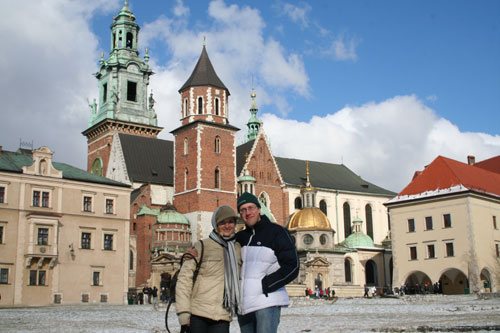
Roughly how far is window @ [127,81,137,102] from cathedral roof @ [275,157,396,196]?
56.3 feet

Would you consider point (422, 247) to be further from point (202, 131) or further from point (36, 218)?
point (36, 218)

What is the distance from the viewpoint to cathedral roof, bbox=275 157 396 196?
6206 cm

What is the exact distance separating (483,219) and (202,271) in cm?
3947

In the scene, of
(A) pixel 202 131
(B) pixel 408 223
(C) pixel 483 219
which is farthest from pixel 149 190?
(C) pixel 483 219

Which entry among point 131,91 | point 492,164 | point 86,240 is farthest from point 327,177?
point 86,240

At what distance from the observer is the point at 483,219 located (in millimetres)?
41812

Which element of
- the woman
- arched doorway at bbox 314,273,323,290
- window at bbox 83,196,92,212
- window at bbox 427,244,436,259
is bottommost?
the woman

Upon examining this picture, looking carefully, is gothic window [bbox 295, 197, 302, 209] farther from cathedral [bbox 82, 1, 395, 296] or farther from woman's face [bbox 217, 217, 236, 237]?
woman's face [bbox 217, 217, 236, 237]

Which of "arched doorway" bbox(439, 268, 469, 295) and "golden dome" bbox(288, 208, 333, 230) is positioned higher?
"golden dome" bbox(288, 208, 333, 230)

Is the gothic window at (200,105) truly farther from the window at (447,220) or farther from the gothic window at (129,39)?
the gothic window at (129,39)

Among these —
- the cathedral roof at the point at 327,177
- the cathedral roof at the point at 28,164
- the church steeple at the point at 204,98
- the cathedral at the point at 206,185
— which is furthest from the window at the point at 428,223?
the cathedral roof at the point at 28,164

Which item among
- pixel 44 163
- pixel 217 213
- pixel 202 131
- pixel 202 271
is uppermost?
pixel 202 131

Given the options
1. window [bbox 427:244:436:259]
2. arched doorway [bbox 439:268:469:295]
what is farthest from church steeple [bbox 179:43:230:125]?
arched doorway [bbox 439:268:469:295]

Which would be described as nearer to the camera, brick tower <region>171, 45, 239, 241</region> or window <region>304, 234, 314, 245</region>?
brick tower <region>171, 45, 239, 241</region>
